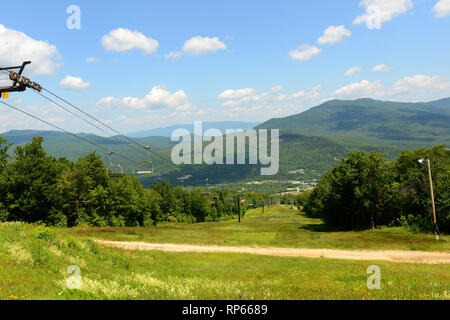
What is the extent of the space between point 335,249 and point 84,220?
193 ft

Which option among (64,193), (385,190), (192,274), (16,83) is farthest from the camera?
(64,193)

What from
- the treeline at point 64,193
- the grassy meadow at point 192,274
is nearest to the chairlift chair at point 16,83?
the grassy meadow at point 192,274

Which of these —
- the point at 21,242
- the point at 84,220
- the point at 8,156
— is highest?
the point at 8,156

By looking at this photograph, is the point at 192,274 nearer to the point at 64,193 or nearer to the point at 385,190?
the point at 385,190

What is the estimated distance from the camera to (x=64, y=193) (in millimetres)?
66875

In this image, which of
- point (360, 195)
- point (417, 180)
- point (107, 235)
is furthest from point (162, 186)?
point (417, 180)

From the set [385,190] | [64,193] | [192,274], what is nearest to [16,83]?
[192,274]

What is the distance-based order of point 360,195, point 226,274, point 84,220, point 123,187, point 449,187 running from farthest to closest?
1. point 123,187
2. point 84,220
3. point 360,195
4. point 449,187
5. point 226,274

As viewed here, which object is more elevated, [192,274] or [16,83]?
[16,83]

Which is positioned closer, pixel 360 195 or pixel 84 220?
pixel 360 195

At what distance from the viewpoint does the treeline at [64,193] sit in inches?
2254

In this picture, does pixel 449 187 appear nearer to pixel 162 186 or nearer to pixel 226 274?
pixel 226 274

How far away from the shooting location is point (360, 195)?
59.2 meters

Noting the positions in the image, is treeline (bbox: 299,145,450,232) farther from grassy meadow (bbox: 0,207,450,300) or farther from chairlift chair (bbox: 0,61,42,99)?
chairlift chair (bbox: 0,61,42,99)
